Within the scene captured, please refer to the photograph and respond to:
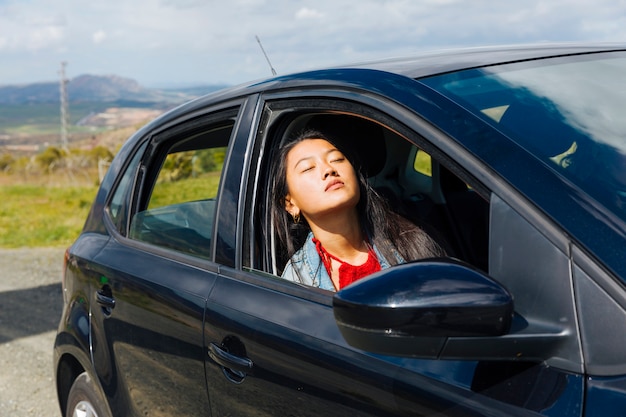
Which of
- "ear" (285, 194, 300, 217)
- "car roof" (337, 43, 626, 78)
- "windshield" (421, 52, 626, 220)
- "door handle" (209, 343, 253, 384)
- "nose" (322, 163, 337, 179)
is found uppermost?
"car roof" (337, 43, 626, 78)

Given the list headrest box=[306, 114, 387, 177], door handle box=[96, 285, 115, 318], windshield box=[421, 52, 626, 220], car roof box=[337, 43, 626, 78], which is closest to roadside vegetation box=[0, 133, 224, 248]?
door handle box=[96, 285, 115, 318]

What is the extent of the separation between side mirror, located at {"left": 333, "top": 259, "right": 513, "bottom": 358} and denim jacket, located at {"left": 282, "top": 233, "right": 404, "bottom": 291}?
81cm

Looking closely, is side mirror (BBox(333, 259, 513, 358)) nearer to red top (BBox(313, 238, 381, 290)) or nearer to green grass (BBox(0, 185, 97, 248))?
red top (BBox(313, 238, 381, 290))

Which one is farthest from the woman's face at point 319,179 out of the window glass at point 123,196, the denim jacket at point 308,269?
the window glass at point 123,196

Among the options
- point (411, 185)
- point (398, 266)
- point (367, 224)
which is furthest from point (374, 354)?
point (411, 185)

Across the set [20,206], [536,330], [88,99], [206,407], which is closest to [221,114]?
[206,407]

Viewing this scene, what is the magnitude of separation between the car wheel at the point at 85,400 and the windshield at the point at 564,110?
5.87 ft

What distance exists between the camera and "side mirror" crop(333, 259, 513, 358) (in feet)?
4.42

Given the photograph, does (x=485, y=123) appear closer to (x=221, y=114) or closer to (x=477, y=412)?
(x=477, y=412)

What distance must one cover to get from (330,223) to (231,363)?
0.56 metres

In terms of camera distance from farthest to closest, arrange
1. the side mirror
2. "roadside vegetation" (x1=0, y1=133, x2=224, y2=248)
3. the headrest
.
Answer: "roadside vegetation" (x1=0, y1=133, x2=224, y2=248), the headrest, the side mirror

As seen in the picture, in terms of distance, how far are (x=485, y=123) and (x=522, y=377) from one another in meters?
0.52

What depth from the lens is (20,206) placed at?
19.5m

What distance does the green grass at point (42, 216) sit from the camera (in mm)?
12641
